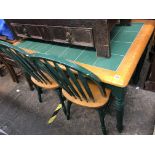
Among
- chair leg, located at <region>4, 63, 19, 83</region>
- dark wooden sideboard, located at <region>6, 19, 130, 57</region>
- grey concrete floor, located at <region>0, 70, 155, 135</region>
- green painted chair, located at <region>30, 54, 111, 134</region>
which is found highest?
dark wooden sideboard, located at <region>6, 19, 130, 57</region>

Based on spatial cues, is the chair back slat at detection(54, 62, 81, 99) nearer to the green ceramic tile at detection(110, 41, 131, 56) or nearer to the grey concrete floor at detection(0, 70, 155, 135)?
the green ceramic tile at detection(110, 41, 131, 56)

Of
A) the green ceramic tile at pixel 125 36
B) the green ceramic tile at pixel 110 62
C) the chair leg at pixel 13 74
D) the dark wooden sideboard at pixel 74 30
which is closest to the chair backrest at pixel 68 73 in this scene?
the green ceramic tile at pixel 110 62

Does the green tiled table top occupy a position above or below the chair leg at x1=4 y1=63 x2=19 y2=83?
above

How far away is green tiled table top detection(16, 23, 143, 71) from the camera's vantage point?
3.61 ft

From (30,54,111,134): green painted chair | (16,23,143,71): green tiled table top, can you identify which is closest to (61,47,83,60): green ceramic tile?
(16,23,143,71): green tiled table top

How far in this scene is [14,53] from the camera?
3.89ft

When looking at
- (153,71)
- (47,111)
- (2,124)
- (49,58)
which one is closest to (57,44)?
(49,58)

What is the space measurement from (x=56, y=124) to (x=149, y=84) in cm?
108

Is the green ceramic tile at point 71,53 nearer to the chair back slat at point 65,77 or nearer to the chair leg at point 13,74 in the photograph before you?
the chair back slat at point 65,77

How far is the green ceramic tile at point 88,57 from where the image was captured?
1143 millimetres

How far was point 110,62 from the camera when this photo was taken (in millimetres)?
1081

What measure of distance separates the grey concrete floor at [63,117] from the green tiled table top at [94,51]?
28.1 inches
